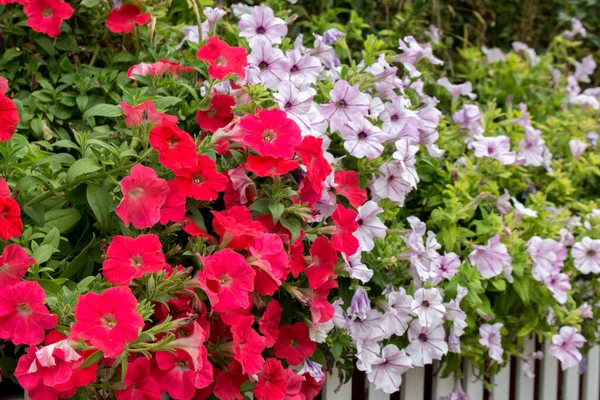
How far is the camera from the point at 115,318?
113cm

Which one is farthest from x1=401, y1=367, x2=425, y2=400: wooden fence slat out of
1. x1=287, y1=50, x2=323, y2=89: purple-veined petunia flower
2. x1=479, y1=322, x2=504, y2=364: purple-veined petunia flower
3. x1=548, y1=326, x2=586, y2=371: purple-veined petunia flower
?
x1=287, y1=50, x2=323, y2=89: purple-veined petunia flower

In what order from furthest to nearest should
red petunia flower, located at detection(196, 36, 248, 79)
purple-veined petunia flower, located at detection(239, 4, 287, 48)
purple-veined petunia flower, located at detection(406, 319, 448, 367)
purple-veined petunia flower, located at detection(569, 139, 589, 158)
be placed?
purple-veined petunia flower, located at detection(569, 139, 589, 158) → purple-veined petunia flower, located at detection(239, 4, 287, 48) → purple-veined petunia flower, located at detection(406, 319, 448, 367) → red petunia flower, located at detection(196, 36, 248, 79)

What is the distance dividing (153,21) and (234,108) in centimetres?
49

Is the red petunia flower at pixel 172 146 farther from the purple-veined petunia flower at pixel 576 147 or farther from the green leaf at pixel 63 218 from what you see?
the purple-veined petunia flower at pixel 576 147

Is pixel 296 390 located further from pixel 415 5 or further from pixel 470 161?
pixel 415 5

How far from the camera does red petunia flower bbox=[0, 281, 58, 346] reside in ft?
3.87

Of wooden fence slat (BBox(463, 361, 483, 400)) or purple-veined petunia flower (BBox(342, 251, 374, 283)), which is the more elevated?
purple-veined petunia flower (BBox(342, 251, 374, 283))

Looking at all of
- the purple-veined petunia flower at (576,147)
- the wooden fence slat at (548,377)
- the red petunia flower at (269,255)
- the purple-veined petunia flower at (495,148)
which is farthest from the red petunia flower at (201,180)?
the purple-veined petunia flower at (576,147)

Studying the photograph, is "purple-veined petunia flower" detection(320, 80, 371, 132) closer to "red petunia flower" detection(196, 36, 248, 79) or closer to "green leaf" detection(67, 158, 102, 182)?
"red petunia flower" detection(196, 36, 248, 79)

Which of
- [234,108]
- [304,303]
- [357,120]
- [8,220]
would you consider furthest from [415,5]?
[8,220]

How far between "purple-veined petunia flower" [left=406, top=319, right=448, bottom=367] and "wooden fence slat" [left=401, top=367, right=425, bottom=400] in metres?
0.22

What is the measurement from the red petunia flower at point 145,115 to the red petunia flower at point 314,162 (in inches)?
10.5

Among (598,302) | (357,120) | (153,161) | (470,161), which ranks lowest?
(598,302)

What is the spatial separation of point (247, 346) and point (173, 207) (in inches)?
11.6
